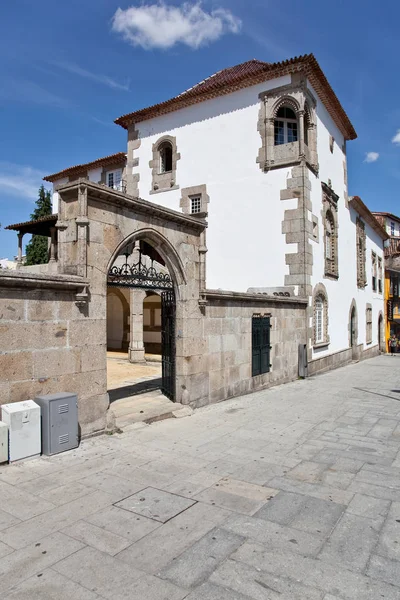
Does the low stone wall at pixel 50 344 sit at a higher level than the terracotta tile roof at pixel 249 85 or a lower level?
lower

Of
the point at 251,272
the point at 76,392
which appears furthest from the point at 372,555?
the point at 251,272

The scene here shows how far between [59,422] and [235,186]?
13.0 m

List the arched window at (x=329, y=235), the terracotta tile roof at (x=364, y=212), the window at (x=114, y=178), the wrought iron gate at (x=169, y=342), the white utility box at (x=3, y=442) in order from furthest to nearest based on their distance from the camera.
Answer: the window at (x=114, y=178), the terracotta tile roof at (x=364, y=212), the arched window at (x=329, y=235), the wrought iron gate at (x=169, y=342), the white utility box at (x=3, y=442)

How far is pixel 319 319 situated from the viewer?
58.4 feet

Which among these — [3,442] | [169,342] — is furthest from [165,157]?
[3,442]

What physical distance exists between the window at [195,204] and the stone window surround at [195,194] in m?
0.09

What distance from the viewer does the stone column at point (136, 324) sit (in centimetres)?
1661

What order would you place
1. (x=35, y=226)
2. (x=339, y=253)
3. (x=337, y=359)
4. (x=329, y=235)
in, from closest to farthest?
(x=329, y=235) → (x=337, y=359) → (x=339, y=253) → (x=35, y=226)

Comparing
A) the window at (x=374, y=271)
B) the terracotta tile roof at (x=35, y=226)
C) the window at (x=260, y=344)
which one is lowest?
the window at (x=260, y=344)

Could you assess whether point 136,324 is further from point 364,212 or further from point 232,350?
point 364,212

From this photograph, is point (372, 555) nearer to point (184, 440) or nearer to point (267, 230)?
point (184, 440)

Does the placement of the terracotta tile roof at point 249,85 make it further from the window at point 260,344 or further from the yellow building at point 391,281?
the yellow building at point 391,281

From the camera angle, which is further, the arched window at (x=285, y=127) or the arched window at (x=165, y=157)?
the arched window at (x=165, y=157)

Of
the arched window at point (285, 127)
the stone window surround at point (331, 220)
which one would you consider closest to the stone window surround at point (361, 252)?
the stone window surround at point (331, 220)
